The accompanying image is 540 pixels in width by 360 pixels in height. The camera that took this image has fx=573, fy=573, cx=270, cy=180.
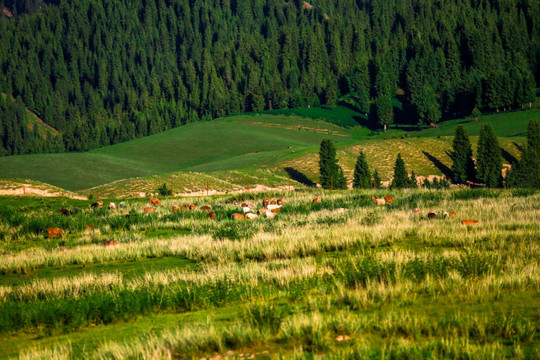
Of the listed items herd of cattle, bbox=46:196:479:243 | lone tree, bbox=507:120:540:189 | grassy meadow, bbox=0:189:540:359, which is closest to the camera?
grassy meadow, bbox=0:189:540:359

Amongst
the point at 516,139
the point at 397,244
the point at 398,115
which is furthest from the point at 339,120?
the point at 397,244

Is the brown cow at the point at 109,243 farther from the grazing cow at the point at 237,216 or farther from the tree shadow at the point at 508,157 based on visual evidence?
the tree shadow at the point at 508,157

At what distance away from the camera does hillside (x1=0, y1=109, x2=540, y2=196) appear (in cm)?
8550

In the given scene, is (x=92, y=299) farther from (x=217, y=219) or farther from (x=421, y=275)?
(x=217, y=219)

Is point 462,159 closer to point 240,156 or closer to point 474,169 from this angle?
point 474,169

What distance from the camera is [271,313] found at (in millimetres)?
9172

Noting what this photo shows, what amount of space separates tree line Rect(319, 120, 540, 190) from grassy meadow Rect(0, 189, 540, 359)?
52058 mm

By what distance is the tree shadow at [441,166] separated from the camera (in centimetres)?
8631

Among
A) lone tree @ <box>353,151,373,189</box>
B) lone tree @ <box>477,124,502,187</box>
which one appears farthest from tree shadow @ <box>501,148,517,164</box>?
lone tree @ <box>353,151,373,189</box>

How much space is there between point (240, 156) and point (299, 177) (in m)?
34.7

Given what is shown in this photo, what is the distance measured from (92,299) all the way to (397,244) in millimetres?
9798

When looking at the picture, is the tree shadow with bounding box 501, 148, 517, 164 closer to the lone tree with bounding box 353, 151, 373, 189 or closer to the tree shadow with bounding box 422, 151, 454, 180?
the tree shadow with bounding box 422, 151, 454, 180

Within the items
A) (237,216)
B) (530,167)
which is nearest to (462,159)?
(530,167)

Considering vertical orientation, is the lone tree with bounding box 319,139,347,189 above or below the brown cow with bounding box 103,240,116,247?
above
